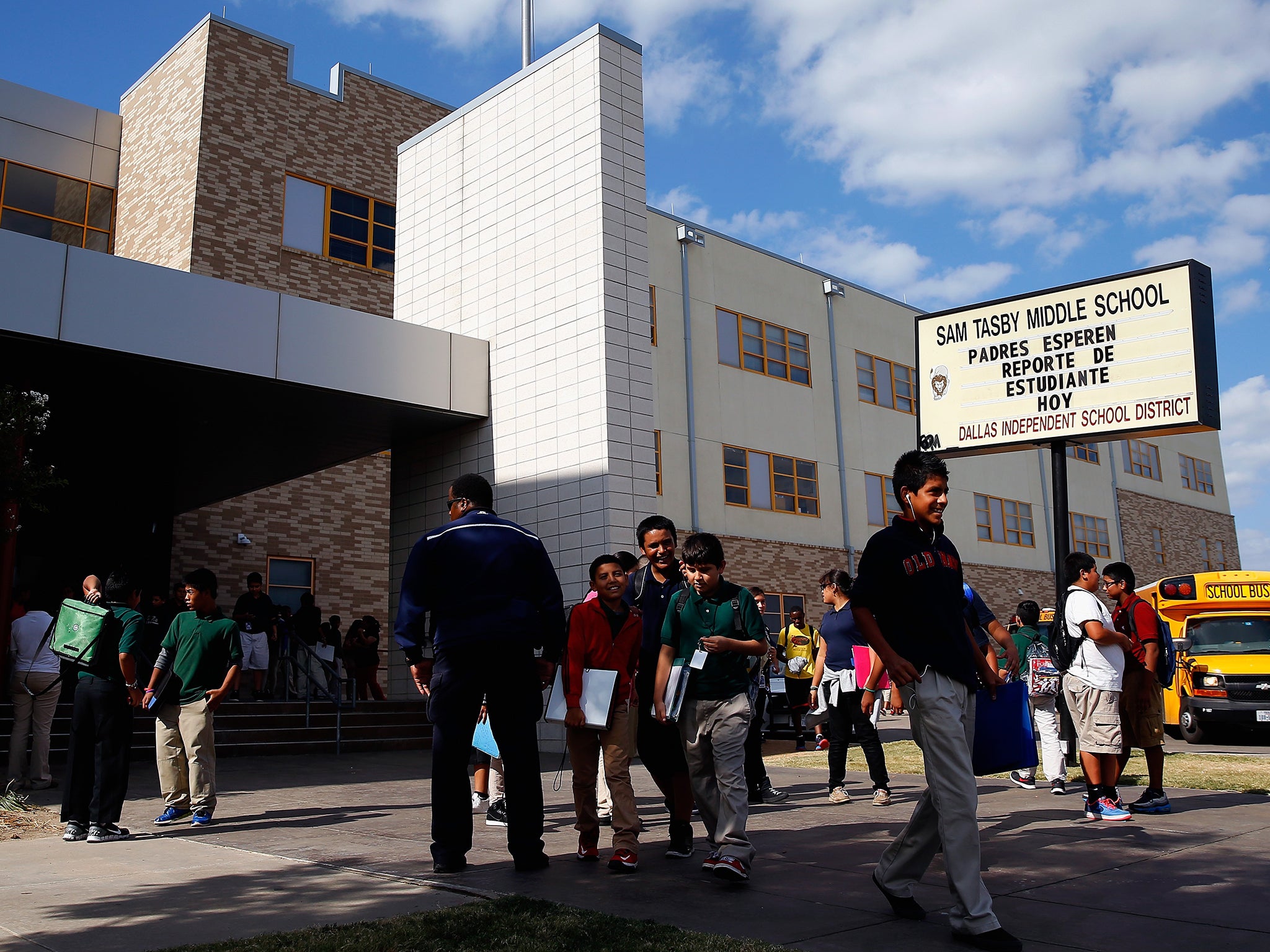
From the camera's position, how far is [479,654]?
5.62 m

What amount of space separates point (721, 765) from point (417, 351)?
10.2 meters

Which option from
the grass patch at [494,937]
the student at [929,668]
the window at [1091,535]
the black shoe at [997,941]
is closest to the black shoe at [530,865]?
the grass patch at [494,937]

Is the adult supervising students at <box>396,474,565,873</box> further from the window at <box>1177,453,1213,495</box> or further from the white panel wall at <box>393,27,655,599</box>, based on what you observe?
the window at <box>1177,453,1213,495</box>

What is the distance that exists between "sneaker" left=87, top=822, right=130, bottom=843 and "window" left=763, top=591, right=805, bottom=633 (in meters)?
20.4

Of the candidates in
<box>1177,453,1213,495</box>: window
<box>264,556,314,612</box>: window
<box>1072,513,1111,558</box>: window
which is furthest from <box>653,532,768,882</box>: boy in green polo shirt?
<box>1177,453,1213,495</box>: window

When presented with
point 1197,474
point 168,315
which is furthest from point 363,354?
point 1197,474

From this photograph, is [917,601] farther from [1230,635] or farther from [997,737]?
[1230,635]

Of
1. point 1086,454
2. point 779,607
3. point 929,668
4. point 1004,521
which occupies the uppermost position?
point 1086,454

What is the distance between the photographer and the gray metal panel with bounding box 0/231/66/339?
11344 millimetres

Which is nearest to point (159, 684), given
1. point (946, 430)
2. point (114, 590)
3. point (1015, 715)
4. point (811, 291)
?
point (114, 590)

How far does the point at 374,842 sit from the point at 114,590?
8.73 feet

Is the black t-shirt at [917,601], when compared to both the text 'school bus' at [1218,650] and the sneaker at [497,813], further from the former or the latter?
the text 'school bus' at [1218,650]

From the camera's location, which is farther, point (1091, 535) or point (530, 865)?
point (1091, 535)

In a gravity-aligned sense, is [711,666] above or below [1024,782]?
above
